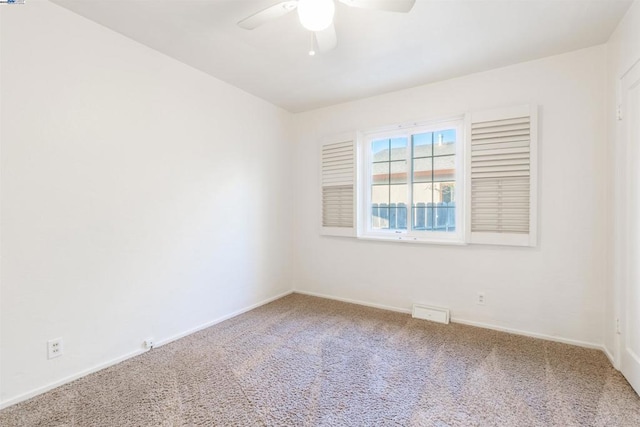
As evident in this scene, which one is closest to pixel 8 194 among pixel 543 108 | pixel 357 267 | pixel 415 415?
pixel 415 415

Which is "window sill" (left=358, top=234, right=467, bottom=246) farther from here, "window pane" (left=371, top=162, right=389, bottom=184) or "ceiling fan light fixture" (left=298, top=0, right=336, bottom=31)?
"ceiling fan light fixture" (left=298, top=0, right=336, bottom=31)

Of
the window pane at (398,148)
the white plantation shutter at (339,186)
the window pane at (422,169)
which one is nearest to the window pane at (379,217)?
the white plantation shutter at (339,186)

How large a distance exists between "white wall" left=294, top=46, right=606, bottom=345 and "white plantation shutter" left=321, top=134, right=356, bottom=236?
34 centimetres

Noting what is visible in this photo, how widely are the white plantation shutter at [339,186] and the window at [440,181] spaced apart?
13mm

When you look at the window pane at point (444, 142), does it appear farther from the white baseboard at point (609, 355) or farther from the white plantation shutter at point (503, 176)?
the white baseboard at point (609, 355)

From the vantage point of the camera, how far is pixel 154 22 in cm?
212

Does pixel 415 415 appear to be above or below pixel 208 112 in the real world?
below

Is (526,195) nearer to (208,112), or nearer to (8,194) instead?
(208,112)

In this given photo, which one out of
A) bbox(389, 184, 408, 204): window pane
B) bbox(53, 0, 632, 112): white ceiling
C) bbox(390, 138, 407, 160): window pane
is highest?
bbox(53, 0, 632, 112): white ceiling

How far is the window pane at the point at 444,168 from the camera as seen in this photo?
3.15 metres

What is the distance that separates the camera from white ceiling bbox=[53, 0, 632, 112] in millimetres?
1952

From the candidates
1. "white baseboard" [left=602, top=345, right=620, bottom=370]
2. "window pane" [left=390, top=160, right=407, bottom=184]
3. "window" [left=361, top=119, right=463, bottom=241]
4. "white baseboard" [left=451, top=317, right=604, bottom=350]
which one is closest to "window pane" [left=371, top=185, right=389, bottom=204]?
"window" [left=361, top=119, right=463, bottom=241]

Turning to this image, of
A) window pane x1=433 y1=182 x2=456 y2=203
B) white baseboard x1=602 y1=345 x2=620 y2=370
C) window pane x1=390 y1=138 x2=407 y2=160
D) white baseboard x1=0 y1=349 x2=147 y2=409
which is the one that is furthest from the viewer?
window pane x1=390 y1=138 x2=407 y2=160

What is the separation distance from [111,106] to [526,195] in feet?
11.6
